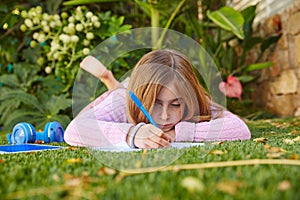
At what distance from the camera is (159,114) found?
53.6 inches

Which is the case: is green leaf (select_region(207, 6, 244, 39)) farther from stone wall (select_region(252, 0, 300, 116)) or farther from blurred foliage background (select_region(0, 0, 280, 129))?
stone wall (select_region(252, 0, 300, 116))

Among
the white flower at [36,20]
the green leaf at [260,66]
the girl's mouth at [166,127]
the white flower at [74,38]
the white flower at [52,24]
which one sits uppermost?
the white flower at [36,20]

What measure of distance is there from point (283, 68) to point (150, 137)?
93.1 inches

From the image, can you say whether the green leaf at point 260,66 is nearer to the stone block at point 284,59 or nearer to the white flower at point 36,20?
the stone block at point 284,59

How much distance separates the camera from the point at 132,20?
12.5ft

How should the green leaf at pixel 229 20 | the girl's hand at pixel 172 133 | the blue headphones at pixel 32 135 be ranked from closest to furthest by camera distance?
1. the girl's hand at pixel 172 133
2. the blue headphones at pixel 32 135
3. the green leaf at pixel 229 20

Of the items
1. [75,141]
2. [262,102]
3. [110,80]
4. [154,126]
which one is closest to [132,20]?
[262,102]

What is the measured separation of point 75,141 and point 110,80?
1.49 feet

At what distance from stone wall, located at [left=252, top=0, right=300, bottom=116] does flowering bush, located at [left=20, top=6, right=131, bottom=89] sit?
1215 mm

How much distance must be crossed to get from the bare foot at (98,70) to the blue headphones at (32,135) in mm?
323

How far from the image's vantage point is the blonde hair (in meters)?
1.33

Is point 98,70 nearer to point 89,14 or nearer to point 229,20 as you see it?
point 229,20

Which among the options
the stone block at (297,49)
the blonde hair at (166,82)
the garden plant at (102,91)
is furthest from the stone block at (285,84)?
the blonde hair at (166,82)

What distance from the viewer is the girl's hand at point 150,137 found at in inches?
49.3
